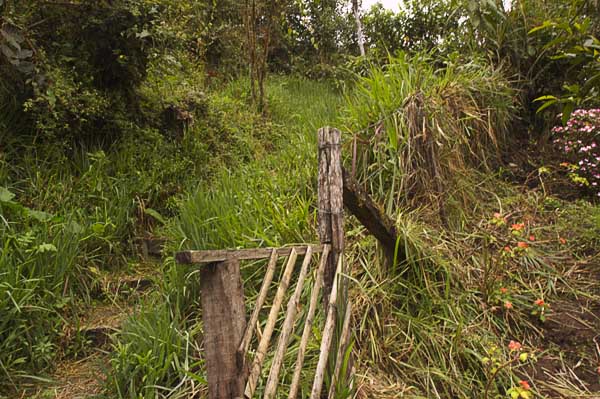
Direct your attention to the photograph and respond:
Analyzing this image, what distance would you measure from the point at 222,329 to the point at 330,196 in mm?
730

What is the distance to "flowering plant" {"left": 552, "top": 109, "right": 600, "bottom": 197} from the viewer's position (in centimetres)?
370

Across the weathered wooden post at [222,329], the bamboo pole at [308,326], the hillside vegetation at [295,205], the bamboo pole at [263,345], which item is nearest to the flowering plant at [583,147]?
the hillside vegetation at [295,205]

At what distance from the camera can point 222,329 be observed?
1.34 meters

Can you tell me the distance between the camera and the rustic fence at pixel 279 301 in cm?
132

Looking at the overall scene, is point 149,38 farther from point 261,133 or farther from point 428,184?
point 428,184

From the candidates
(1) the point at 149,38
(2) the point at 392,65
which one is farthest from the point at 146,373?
(2) the point at 392,65

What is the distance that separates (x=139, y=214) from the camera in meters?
3.51

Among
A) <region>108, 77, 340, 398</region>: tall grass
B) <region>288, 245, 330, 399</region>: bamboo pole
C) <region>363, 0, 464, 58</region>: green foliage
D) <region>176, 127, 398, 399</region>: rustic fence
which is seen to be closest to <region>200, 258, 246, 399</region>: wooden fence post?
<region>176, 127, 398, 399</region>: rustic fence

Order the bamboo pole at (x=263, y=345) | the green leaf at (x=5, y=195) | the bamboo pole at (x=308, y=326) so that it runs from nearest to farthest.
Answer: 1. the bamboo pole at (x=263, y=345)
2. the bamboo pole at (x=308, y=326)
3. the green leaf at (x=5, y=195)

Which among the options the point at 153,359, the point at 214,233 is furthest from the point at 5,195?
the point at 153,359

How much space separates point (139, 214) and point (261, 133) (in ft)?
5.47

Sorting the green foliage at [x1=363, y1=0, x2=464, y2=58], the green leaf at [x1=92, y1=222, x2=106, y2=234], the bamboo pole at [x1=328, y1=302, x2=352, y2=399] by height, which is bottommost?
the bamboo pole at [x1=328, y1=302, x2=352, y2=399]

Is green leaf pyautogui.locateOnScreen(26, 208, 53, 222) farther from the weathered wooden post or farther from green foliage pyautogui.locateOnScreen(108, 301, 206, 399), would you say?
the weathered wooden post

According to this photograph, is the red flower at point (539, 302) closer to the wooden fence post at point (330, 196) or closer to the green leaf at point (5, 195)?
the wooden fence post at point (330, 196)
